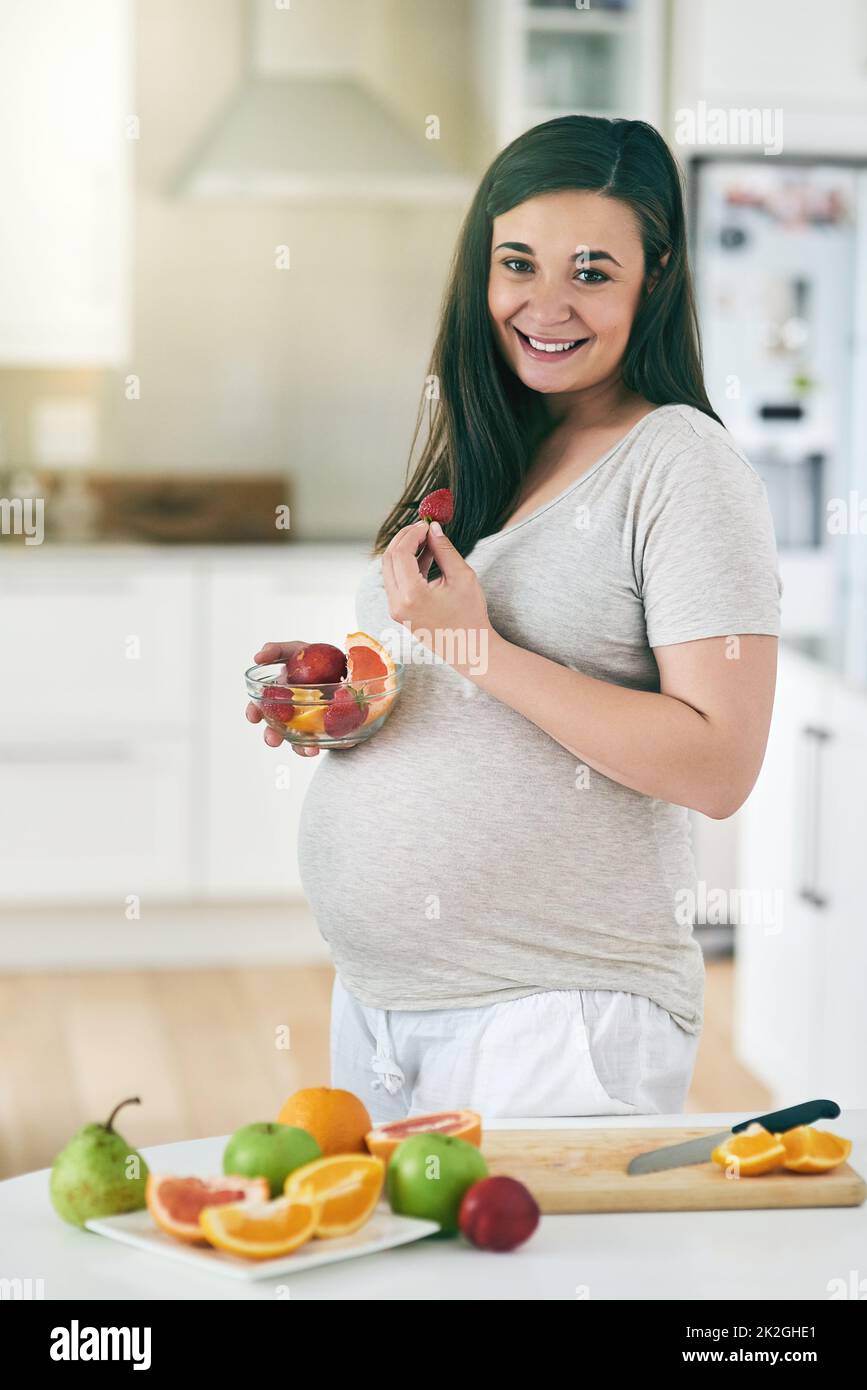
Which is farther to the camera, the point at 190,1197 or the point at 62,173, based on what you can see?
the point at 62,173

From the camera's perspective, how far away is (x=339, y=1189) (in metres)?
0.93

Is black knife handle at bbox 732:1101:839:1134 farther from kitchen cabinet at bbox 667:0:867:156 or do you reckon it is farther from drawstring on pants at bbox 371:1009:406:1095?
kitchen cabinet at bbox 667:0:867:156

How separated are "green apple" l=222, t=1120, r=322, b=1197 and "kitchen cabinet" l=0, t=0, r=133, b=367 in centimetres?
285

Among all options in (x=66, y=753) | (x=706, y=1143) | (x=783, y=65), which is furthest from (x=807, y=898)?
(x=783, y=65)

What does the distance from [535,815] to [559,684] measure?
126 millimetres

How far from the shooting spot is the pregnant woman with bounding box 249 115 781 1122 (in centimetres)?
114

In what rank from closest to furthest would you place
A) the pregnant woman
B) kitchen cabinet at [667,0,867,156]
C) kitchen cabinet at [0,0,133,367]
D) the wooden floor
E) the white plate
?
the white plate < the pregnant woman < the wooden floor < kitchen cabinet at [667,0,867,156] < kitchen cabinet at [0,0,133,367]

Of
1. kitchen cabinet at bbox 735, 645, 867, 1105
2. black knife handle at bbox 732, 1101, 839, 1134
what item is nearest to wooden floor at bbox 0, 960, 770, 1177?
kitchen cabinet at bbox 735, 645, 867, 1105

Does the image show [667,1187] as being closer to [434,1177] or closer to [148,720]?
[434,1177]

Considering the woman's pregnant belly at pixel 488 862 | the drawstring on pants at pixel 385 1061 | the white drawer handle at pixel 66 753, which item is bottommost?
the white drawer handle at pixel 66 753

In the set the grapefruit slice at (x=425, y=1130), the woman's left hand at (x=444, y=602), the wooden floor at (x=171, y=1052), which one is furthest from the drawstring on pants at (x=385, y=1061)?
the wooden floor at (x=171, y=1052)

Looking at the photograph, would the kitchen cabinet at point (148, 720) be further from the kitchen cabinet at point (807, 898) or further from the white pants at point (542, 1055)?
the white pants at point (542, 1055)

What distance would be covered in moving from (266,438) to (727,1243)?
10.7 feet

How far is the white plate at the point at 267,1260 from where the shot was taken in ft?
2.91
